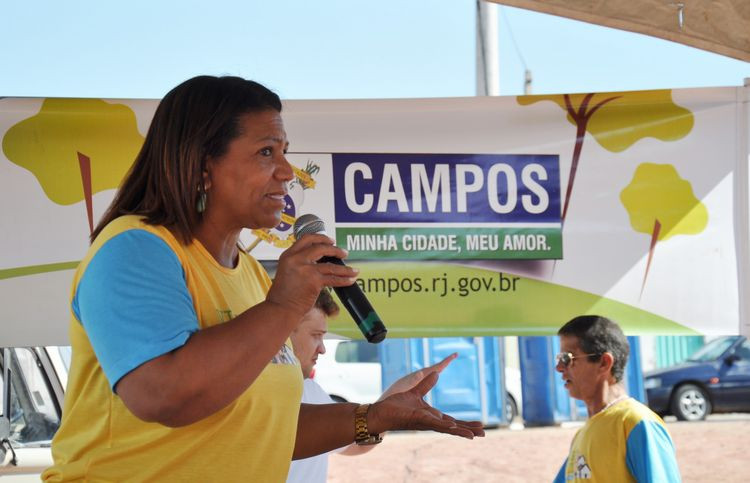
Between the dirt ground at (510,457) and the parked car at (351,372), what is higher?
the parked car at (351,372)

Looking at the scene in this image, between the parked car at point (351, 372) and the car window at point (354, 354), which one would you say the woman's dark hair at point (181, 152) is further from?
the car window at point (354, 354)

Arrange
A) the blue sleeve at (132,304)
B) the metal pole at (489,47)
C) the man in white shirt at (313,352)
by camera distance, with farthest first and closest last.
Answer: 1. the metal pole at (489,47)
2. the man in white shirt at (313,352)
3. the blue sleeve at (132,304)

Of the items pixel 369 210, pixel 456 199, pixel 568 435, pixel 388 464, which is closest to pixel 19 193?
pixel 369 210

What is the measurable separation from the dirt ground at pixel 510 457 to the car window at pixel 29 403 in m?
6.75

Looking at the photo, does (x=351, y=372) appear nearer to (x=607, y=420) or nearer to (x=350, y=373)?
(x=350, y=373)

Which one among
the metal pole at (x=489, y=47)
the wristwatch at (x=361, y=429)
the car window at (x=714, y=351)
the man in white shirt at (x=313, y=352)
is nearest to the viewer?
the wristwatch at (x=361, y=429)

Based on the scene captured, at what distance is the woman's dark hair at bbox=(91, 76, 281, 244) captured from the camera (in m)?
1.84

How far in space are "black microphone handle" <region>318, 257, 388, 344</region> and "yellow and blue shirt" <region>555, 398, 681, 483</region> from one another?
222 centimetres

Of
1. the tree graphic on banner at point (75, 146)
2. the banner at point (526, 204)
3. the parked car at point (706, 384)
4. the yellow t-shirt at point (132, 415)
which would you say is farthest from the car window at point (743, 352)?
the yellow t-shirt at point (132, 415)

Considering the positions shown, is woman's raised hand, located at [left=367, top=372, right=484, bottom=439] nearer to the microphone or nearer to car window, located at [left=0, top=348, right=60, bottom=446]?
the microphone

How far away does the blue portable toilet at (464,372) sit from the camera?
1416 centimetres

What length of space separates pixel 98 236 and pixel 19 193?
8.28ft

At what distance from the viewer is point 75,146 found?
13.5 feet

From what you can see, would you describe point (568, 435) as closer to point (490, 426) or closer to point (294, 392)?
point (490, 426)
